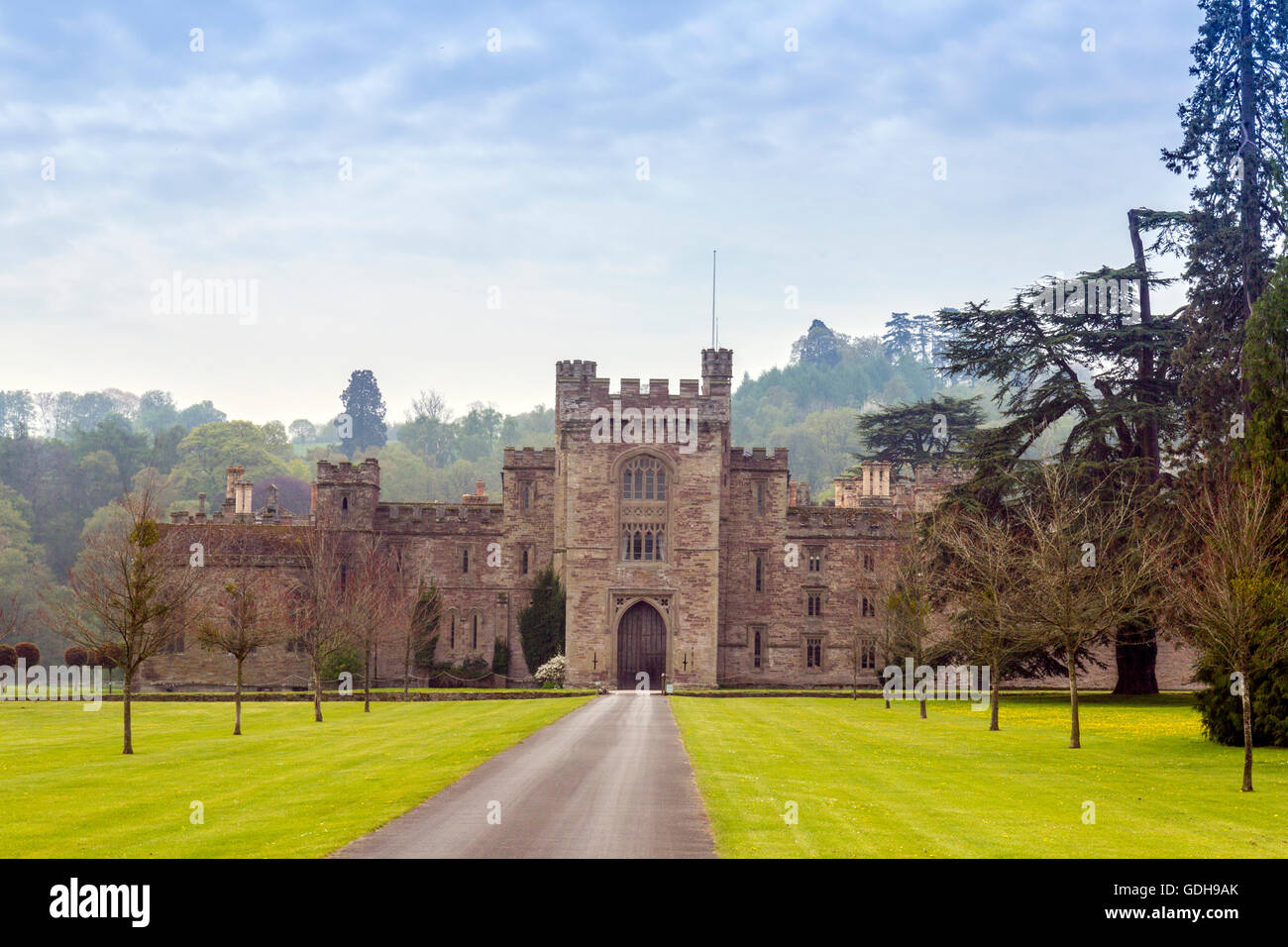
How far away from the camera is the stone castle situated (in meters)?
55.8

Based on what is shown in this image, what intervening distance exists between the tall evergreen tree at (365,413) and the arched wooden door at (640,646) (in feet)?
304

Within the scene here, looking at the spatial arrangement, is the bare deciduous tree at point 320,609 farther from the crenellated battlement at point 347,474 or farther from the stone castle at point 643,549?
the stone castle at point 643,549

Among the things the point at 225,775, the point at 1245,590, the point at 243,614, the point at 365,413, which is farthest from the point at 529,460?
the point at 365,413

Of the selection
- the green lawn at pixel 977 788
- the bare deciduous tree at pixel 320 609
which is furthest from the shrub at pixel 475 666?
the green lawn at pixel 977 788

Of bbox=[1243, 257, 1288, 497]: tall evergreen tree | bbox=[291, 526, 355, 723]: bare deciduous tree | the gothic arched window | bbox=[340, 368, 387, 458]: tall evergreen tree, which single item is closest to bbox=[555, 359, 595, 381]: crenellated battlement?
the gothic arched window

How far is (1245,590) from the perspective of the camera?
2394 centimetres

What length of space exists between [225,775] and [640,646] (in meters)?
33.4

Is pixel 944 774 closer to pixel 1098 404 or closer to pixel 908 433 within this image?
pixel 1098 404

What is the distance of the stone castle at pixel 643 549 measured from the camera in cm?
5581

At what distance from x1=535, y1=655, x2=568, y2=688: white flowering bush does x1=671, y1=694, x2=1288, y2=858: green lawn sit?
17.9 meters

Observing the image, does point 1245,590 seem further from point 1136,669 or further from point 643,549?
point 643,549
